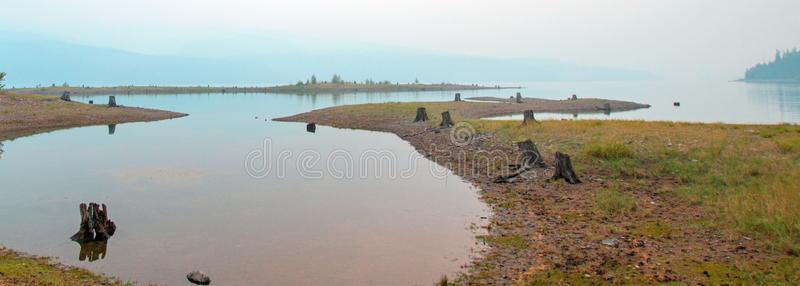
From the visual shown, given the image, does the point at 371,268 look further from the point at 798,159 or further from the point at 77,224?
the point at 798,159

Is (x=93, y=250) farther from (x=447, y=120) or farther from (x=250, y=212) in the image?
(x=447, y=120)

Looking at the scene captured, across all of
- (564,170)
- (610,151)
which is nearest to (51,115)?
(564,170)

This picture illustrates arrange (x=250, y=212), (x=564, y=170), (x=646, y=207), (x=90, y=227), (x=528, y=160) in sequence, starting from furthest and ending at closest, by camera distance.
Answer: (x=528, y=160), (x=564, y=170), (x=250, y=212), (x=646, y=207), (x=90, y=227)

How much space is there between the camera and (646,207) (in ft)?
66.5

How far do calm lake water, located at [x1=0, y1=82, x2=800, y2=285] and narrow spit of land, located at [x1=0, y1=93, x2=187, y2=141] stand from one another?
62.7 feet

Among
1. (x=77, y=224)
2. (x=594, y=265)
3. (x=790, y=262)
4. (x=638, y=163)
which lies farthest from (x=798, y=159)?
(x=77, y=224)

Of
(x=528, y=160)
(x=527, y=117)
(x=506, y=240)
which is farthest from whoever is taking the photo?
(x=527, y=117)

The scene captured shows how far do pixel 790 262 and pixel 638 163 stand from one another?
1369 cm

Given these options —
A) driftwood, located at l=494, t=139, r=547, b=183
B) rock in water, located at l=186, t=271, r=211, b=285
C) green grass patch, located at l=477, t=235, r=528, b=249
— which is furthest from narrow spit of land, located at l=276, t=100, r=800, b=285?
rock in water, located at l=186, t=271, r=211, b=285

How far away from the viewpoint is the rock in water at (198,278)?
14.4m

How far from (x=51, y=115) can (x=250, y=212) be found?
57.8m

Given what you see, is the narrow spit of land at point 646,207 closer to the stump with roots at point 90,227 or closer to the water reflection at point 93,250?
the water reflection at point 93,250

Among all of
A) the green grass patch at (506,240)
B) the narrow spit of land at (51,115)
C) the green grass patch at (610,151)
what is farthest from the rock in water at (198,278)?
the narrow spit of land at (51,115)

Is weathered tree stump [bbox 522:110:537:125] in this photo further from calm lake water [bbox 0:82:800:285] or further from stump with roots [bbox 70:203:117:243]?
stump with roots [bbox 70:203:117:243]
